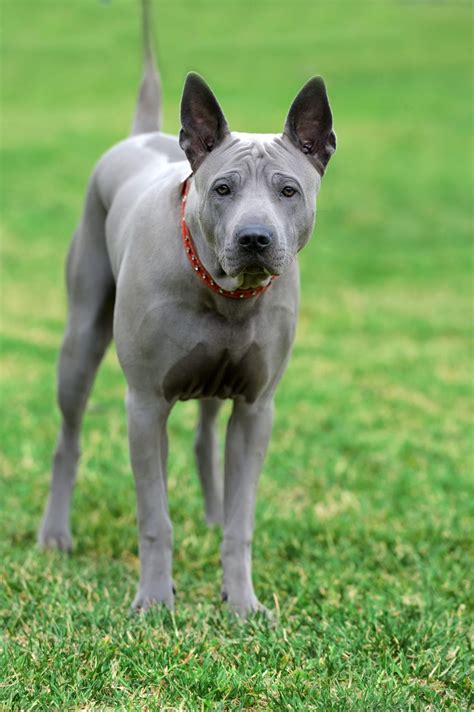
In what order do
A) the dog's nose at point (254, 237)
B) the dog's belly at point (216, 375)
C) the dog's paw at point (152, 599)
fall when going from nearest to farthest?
the dog's nose at point (254, 237) < the dog's belly at point (216, 375) < the dog's paw at point (152, 599)

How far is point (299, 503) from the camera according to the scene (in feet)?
19.9

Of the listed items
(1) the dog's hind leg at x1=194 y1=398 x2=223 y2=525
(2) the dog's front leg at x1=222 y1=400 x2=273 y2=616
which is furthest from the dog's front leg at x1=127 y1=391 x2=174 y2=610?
(1) the dog's hind leg at x1=194 y1=398 x2=223 y2=525

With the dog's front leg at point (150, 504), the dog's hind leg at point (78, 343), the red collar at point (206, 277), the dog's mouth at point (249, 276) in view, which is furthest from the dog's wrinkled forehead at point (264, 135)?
the dog's hind leg at point (78, 343)

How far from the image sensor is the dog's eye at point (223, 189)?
365 centimetres

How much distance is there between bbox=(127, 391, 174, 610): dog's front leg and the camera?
424 cm

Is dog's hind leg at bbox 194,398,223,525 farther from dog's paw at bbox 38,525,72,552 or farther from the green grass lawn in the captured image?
dog's paw at bbox 38,525,72,552

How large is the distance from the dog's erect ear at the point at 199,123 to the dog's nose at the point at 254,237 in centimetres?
51

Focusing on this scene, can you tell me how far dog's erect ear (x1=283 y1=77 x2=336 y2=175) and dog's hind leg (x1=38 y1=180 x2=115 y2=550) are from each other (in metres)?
1.49

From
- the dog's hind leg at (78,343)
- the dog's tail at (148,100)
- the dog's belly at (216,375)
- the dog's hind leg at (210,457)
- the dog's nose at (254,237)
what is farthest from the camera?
the dog's hind leg at (210,457)

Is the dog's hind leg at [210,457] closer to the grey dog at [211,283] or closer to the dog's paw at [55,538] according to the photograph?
the dog's paw at [55,538]

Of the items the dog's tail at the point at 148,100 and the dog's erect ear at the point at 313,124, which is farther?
the dog's tail at the point at 148,100

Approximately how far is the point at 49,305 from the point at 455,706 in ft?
29.5

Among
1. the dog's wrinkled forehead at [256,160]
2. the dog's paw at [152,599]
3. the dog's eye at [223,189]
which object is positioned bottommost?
the dog's paw at [152,599]

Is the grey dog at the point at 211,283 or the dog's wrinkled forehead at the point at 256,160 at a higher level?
the dog's wrinkled forehead at the point at 256,160
